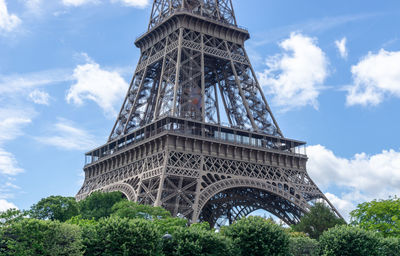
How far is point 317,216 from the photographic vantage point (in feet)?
→ 165

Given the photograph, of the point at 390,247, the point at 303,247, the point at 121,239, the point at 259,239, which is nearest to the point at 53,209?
the point at 121,239

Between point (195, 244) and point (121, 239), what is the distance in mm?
4990

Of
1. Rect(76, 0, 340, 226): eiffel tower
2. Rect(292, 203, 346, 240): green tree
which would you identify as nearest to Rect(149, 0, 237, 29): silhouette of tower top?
Rect(76, 0, 340, 226): eiffel tower

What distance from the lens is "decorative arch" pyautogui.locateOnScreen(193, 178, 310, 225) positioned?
49.4 m

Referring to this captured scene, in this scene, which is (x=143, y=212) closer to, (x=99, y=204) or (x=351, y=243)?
(x=99, y=204)

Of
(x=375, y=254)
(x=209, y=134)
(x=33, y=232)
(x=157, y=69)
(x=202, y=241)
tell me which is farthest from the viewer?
(x=157, y=69)

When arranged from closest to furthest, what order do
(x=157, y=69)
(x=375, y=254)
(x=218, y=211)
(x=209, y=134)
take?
(x=375, y=254) → (x=209, y=134) → (x=218, y=211) → (x=157, y=69)

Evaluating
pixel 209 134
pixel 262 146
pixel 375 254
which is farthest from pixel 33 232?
pixel 262 146

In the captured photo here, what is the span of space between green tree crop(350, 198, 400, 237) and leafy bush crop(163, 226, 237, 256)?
1952 centimetres

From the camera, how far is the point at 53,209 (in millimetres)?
47500

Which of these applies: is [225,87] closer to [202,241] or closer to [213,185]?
[213,185]

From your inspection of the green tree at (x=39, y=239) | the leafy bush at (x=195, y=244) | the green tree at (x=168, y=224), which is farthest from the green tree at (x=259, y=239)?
the green tree at (x=39, y=239)

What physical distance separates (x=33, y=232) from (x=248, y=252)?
14.4 meters

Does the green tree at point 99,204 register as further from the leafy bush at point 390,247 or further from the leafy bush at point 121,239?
the leafy bush at point 390,247
